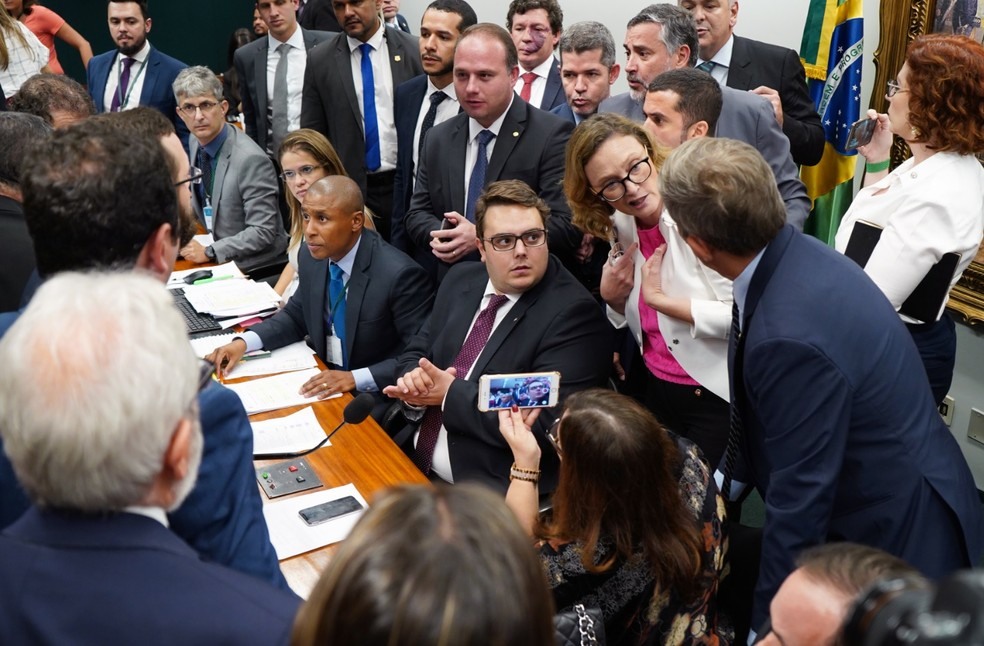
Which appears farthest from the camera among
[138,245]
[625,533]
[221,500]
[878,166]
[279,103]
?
[279,103]

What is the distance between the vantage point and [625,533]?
1814mm

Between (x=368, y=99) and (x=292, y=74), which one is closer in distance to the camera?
(x=368, y=99)

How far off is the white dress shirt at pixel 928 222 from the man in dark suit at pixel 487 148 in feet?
3.88

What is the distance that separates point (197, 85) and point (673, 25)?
234 centimetres

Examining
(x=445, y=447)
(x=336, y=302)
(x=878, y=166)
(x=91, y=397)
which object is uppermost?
(x=91, y=397)

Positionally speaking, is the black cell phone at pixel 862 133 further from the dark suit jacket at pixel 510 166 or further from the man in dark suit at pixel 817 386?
the man in dark suit at pixel 817 386

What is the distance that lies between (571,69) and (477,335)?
1655mm

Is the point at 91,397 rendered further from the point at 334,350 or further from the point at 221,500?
the point at 334,350

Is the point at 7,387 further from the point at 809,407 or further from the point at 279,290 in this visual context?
the point at 279,290

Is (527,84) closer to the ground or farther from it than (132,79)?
farther from it

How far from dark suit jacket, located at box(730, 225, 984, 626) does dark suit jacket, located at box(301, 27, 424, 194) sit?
10.3 ft

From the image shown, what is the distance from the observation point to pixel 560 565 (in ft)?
6.03

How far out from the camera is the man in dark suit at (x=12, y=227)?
7.83ft

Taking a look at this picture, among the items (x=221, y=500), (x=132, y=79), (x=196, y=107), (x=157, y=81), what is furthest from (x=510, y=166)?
(x=132, y=79)
